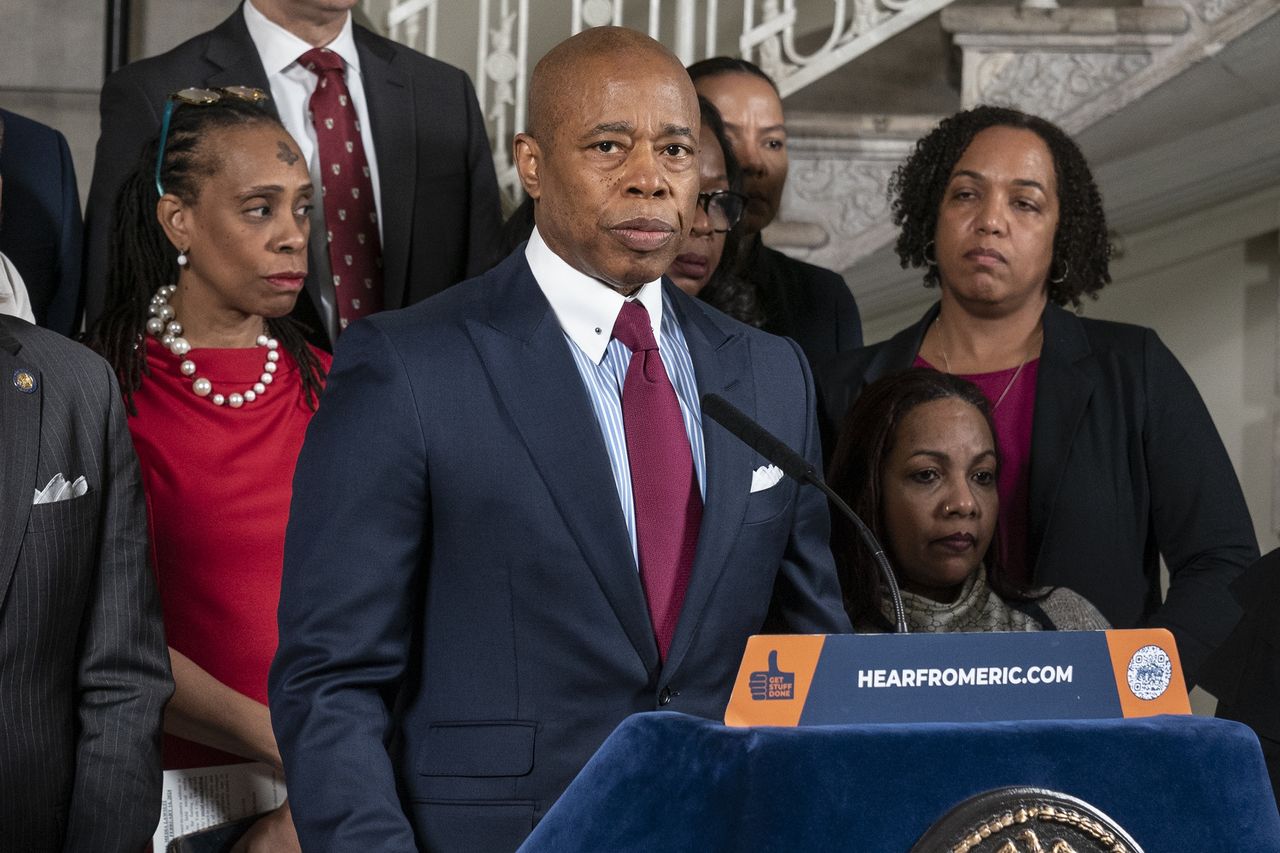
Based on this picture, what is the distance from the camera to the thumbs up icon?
1.14 meters

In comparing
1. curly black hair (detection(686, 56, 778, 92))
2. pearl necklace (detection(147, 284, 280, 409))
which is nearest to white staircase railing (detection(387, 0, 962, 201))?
curly black hair (detection(686, 56, 778, 92))

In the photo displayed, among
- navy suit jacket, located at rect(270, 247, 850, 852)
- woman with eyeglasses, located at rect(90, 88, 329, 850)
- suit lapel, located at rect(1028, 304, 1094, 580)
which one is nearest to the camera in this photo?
navy suit jacket, located at rect(270, 247, 850, 852)

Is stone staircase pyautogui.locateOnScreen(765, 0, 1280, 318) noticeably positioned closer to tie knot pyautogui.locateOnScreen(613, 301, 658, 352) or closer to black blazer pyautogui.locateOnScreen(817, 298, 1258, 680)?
black blazer pyautogui.locateOnScreen(817, 298, 1258, 680)

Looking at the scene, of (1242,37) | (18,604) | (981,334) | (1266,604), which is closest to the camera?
(18,604)

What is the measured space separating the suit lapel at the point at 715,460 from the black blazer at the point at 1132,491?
954mm

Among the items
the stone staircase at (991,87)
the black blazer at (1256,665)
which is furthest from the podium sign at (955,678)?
the stone staircase at (991,87)

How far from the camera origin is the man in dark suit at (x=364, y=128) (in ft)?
8.92

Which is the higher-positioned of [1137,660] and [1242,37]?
[1242,37]

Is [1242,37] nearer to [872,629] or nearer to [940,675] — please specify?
[872,629]

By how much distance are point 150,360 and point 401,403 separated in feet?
3.09

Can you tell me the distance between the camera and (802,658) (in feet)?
3.77

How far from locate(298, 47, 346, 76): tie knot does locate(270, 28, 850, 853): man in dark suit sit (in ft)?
4.01

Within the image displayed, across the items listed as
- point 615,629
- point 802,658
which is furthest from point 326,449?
point 802,658

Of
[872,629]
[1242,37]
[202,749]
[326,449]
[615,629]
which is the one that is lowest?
[202,749]
